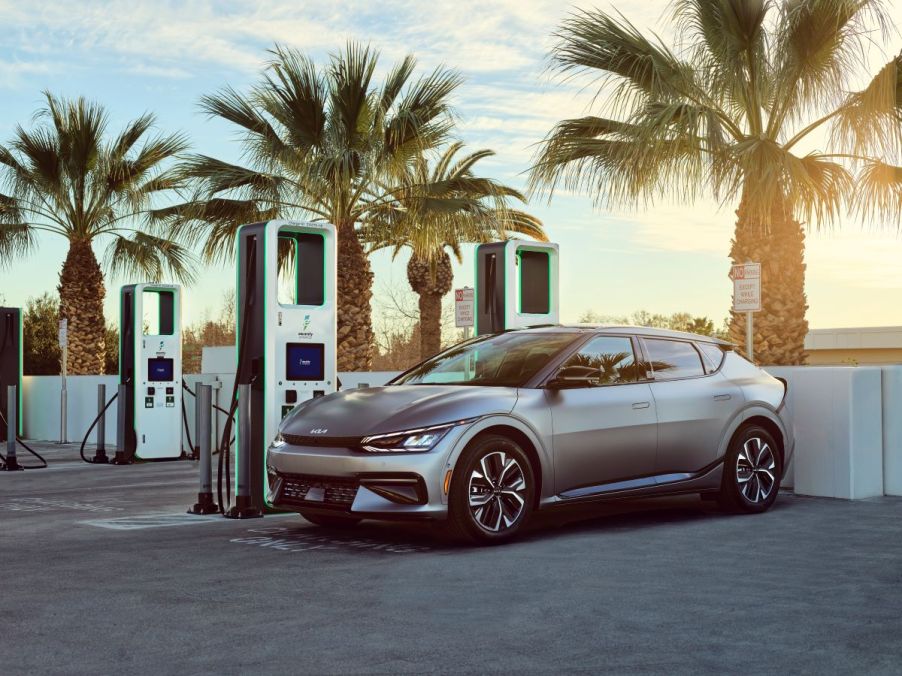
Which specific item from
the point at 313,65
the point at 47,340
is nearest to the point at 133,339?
the point at 313,65

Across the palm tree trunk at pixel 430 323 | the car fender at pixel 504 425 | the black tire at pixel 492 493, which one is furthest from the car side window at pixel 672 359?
the palm tree trunk at pixel 430 323

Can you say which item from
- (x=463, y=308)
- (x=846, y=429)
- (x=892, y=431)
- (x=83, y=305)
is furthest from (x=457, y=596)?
(x=83, y=305)

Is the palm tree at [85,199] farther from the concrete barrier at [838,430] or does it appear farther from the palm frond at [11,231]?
the concrete barrier at [838,430]

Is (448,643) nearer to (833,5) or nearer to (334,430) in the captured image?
(334,430)

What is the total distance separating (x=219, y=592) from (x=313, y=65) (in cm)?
1433

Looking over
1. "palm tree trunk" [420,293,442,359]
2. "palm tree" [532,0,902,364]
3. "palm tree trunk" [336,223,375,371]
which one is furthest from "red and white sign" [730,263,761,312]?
"palm tree trunk" [420,293,442,359]

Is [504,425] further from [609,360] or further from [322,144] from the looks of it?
[322,144]

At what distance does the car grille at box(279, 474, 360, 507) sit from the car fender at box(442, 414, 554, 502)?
2.19ft

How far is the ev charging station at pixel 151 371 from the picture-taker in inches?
661

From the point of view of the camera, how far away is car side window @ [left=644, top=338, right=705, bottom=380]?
909 centimetres

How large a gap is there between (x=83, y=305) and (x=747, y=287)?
57.2ft

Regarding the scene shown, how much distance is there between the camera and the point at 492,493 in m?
7.79

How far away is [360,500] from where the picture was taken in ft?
24.9

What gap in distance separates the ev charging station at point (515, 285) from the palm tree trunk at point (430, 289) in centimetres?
1548
